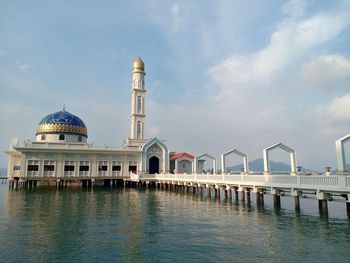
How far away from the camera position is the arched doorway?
49.8 meters

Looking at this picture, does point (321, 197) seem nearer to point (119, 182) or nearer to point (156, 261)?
point (156, 261)

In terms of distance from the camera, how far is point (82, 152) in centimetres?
4475

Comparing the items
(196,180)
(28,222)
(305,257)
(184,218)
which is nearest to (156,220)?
(184,218)

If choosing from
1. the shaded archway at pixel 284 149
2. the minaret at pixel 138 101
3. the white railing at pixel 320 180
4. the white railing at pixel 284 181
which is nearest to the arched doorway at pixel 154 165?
the minaret at pixel 138 101

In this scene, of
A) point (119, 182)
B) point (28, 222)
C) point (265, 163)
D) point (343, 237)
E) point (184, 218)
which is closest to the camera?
point (343, 237)

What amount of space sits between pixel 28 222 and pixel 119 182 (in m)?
33.4

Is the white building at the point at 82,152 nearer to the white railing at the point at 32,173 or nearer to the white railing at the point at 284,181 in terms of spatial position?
the white railing at the point at 32,173

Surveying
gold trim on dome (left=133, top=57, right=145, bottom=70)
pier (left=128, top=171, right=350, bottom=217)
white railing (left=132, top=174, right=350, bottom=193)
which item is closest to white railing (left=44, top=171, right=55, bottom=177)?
pier (left=128, top=171, right=350, bottom=217)

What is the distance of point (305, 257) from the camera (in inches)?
398

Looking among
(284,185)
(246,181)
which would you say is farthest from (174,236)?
(246,181)

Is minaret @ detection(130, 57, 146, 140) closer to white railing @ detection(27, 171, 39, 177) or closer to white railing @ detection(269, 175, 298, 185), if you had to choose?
white railing @ detection(27, 171, 39, 177)

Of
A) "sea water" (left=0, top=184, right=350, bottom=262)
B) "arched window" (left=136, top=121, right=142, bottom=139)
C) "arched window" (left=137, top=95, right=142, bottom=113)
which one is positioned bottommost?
"sea water" (left=0, top=184, right=350, bottom=262)

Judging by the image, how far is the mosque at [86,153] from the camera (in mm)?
42719

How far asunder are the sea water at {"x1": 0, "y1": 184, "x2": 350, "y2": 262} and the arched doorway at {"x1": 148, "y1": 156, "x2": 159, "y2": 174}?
29695 mm
